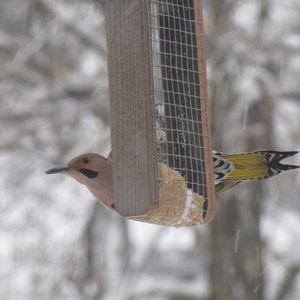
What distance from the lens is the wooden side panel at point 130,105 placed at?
450 cm

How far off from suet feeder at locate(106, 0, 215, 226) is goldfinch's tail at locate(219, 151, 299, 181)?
0.34 m

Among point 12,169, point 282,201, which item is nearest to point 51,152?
point 12,169

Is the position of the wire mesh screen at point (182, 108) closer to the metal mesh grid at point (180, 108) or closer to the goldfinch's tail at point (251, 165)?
the metal mesh grid at point (180, 108)

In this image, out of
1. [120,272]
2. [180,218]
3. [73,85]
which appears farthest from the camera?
[73,85]

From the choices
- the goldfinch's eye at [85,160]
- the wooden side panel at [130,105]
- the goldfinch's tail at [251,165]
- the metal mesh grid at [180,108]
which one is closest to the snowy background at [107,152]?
the goldfinch's tail at [251,165]

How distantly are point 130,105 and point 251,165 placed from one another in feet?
3.20

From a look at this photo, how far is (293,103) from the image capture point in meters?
12.0

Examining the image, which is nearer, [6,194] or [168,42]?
[168,42]

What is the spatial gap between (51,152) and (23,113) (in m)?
0.57

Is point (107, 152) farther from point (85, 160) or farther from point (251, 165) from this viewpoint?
point (85, 160)

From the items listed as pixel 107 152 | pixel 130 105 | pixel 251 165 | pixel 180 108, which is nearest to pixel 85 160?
pixel 130 105

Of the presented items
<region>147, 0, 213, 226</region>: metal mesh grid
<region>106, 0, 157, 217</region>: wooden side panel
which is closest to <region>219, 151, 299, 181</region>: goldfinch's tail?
<region>147, 0, 213, 226</region>: metal mesh grid

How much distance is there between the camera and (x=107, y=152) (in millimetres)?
11742

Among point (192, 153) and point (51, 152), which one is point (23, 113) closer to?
point (51, 152)
